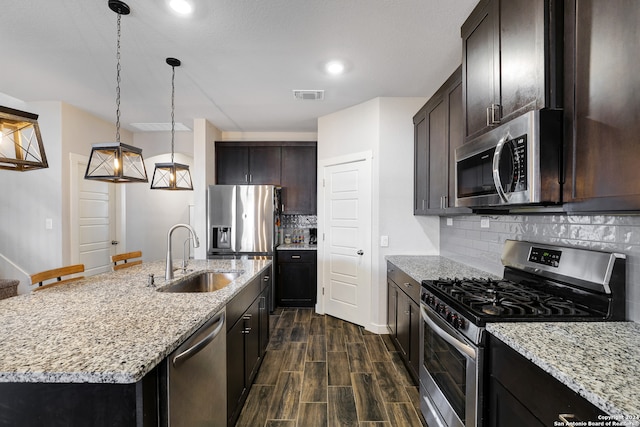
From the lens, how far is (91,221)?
4.35 metres

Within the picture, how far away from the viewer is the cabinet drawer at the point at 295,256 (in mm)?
4387

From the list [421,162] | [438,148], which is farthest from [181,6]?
[421,162]

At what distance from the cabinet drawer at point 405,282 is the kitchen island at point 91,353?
1.45 metres

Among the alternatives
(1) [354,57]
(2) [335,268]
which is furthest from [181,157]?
A: (1) [354,57]

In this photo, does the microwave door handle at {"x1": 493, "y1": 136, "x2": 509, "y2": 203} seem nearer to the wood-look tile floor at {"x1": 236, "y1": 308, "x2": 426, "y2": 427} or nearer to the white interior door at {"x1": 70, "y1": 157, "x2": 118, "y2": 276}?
Result: the wood-look tile floor at {"x1": 236, "y1": 308, "x2": 426, "y2": 427}

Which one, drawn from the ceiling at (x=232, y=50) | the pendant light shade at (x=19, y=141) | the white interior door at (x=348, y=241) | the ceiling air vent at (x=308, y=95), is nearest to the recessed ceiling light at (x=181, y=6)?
the ceiling at (x=232, y=50)

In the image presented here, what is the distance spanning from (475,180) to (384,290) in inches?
79.5

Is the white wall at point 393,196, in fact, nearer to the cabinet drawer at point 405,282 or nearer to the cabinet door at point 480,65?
the cabinet drawer at point 405,282

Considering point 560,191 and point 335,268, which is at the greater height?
point 560,191

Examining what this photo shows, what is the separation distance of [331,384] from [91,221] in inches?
163

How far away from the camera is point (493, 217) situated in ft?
7.77

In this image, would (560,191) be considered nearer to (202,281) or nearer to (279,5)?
(279,5)

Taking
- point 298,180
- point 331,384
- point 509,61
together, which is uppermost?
point 509,61

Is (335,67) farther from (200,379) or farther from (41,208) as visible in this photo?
(41,208)
